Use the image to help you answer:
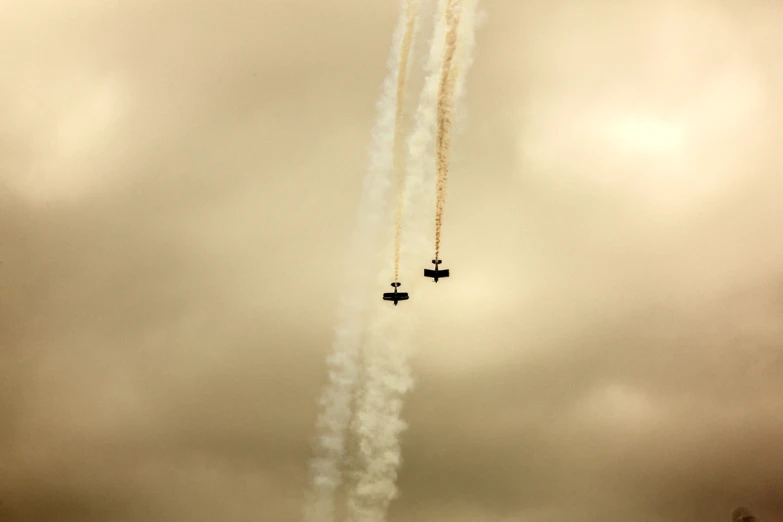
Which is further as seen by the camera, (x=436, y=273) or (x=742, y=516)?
(x=742, y=516)

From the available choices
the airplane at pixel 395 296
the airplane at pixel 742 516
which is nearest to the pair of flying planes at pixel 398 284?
the airplane at pixel 395 296

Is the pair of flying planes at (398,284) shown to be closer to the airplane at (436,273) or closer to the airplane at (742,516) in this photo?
the airplane at (436,273)

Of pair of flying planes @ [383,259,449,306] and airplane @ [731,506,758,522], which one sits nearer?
pair of flying planes @ [383,259,449,306]

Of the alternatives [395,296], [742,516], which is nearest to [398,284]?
[395,296]

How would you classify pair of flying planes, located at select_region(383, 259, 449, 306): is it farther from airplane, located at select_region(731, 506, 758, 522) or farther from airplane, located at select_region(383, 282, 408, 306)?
airplane, located at select_region(731, 506, 758, 522)

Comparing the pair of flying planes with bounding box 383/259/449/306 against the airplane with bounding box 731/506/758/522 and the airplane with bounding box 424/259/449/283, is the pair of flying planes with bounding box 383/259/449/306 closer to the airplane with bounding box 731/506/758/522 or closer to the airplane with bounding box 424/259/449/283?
the airplane with bounding box 424/259/449/283

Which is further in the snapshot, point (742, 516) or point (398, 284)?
point (742, 516)

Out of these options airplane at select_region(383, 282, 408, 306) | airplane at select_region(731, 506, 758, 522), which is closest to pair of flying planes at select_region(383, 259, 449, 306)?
airplane at select_region(383, 282, 408, 306)

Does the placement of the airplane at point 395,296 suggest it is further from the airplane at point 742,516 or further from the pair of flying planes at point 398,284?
the airplane at point 742,516

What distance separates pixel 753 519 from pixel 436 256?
329ft

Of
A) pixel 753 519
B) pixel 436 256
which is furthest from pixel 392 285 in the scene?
pixel 753 519

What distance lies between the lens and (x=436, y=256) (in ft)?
176

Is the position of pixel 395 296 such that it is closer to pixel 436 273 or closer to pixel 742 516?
pixel 436 273

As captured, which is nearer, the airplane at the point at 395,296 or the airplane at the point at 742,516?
the airplane at the point at 395,296
